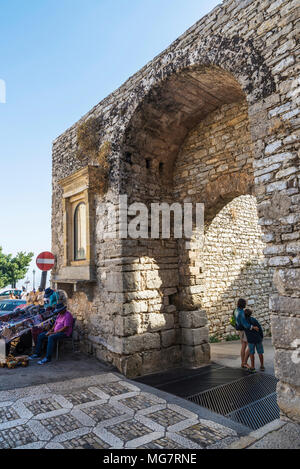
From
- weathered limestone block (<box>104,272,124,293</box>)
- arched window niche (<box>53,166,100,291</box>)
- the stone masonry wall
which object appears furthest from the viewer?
the stone masonry wall

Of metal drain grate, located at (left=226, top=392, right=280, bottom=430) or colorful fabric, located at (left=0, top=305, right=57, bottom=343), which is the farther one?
colorful fabric, located at (left=0, top=305, right=57, bottom=343)

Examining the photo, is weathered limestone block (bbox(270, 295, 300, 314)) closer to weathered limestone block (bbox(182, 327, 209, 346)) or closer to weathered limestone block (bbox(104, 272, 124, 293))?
weathered limestone block (bbox(104, 272, 124, 293))

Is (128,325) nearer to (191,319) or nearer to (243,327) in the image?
(191,319)

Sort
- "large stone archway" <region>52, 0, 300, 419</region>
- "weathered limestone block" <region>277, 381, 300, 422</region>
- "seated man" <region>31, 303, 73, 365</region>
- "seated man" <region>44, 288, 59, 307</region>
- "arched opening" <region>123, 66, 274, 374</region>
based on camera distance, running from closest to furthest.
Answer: "weathered limestone block" <region>277, 381, 300, 422</region> → "large stone archway" <region>52, 0, 300, 419</region> → "arched opening" <region>123, 66, 274, 374</region> → "seated man" <region>31, 303, 73, 365</region> → "seated man" <region>44, 288, 59, 307</region>

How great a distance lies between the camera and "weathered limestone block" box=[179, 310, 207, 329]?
17.8 feet

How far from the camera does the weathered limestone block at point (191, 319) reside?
213 inches

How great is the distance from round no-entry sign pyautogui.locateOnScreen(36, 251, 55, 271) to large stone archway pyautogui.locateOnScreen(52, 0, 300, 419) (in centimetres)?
21

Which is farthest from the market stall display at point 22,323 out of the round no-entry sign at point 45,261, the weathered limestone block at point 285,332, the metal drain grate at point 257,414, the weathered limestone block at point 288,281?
the weathered limestone block at point 288,281

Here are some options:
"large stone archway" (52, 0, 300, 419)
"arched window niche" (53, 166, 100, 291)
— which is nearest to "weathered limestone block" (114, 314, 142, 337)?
"large stone archway" (52, 0, 300, 419)

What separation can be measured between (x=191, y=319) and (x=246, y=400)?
5.82 feet

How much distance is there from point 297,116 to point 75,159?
4.51 metres

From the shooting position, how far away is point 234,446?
2.51 meters

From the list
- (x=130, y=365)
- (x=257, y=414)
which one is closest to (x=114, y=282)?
(x=130, y=365)
